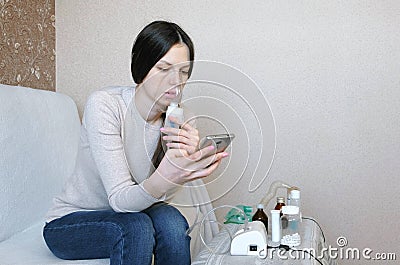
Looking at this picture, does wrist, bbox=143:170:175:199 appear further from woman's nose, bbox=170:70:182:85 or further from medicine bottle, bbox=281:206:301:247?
medicine bottle, bbox=281:206:301:247

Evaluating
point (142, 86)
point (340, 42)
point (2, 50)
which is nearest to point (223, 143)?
point (142, 86)

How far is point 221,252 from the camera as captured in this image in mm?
1351

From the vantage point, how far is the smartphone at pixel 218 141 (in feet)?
3.64

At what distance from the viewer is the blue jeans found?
47.3 inches

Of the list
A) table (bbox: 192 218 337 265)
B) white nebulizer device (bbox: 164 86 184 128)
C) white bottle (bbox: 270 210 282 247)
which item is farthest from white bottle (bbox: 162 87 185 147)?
white bottle (bbox: 270 210 282 247)

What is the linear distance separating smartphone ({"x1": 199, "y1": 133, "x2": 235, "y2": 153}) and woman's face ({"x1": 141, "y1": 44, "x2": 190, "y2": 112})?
4.9 inches

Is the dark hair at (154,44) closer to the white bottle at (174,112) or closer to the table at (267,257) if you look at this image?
the white bottle at (174,112)

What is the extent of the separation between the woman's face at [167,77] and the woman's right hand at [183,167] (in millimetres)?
130

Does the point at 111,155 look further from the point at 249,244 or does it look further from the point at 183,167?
the point at 249,244

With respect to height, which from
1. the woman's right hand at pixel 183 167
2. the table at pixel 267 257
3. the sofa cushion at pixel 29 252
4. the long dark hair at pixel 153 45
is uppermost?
the long dark hair at pixel 153 45

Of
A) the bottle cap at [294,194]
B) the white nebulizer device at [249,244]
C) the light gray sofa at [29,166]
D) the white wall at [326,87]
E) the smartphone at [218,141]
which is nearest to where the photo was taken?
the smartphone at [218,141]

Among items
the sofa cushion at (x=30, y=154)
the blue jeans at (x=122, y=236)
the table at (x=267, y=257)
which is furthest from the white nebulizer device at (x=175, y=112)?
the sofa cushion at (x=30, y=154)

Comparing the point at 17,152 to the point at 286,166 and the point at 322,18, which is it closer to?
the point at 286,166

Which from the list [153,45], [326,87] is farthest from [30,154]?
[326,87]
